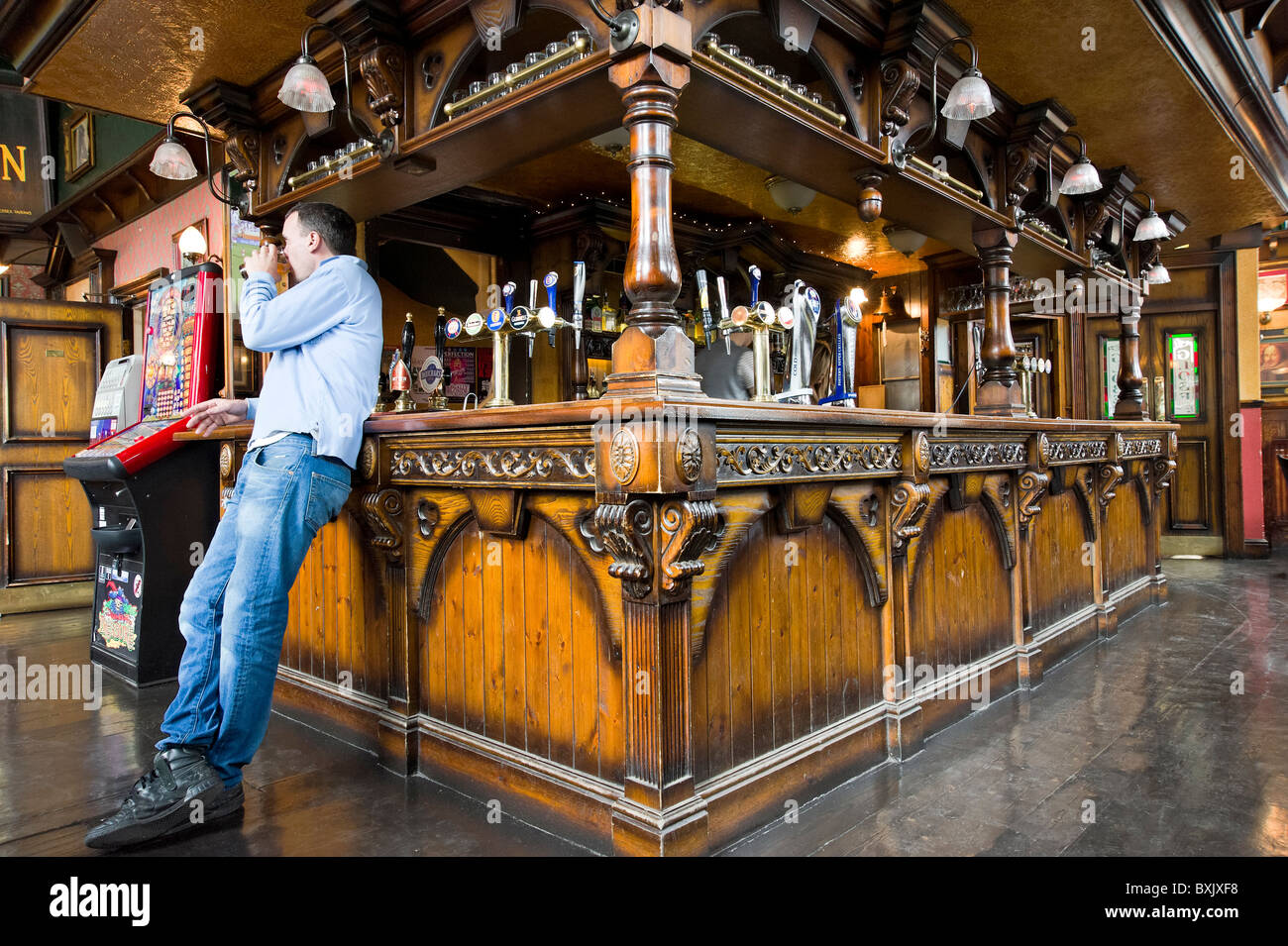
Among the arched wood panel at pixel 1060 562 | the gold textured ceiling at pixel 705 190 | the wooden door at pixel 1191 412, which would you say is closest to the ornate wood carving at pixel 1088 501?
the arched wood panel at pixel 1060 562

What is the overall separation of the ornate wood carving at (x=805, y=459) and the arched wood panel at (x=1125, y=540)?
9.34 feet

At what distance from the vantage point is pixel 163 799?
2141mm

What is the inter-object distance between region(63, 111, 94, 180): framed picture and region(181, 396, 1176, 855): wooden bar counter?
208 inches

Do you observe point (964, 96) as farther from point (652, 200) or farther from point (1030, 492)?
point (652, 200)

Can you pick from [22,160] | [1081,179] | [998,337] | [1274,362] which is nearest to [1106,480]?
[998,337]

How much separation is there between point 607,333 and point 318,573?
12.2 ft

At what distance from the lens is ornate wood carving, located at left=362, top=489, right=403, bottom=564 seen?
2682 mm

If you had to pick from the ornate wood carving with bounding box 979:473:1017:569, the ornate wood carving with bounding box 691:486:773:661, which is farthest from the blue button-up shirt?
the ornate wood carving with bounding box 979:473:1017:569

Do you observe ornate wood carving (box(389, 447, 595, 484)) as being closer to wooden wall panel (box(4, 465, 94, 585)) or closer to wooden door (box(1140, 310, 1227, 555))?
wooden wall panel (box(4, 465, 94, 585))

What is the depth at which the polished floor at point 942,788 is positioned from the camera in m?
2.10

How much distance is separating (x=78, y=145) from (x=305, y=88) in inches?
227

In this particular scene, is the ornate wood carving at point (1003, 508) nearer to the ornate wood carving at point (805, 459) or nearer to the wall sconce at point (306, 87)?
the ornate wood carving at point (805, 459)

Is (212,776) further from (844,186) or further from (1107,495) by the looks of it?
(1107,495)

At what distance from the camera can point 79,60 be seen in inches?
133
